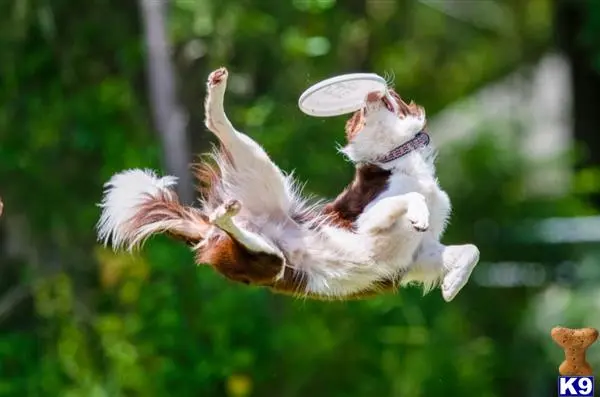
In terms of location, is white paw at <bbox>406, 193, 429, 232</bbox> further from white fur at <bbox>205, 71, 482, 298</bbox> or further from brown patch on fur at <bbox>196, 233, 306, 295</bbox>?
brown patch on fur at <bbox>196, 233, 306, 295</bbox>

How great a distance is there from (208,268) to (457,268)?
7.75 feet

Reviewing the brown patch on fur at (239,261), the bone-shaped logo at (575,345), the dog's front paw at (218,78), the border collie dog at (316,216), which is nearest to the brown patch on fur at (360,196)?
the border collie dog at (316,216)

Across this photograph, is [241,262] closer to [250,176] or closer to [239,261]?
[239,261]

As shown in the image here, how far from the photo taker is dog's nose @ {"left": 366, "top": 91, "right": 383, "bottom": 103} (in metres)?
1.48

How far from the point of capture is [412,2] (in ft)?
16.2

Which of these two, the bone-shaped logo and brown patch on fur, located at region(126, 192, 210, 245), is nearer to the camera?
brown patch on fur, located at region(126, 192, 210, 245)

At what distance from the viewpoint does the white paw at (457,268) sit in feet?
4.87

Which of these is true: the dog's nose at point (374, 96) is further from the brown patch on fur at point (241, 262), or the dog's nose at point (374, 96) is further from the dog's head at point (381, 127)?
the brown patch on fur at point (241, 262)

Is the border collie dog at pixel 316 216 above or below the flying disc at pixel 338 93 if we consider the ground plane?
below

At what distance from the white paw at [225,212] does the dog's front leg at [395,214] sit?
7.4 inches

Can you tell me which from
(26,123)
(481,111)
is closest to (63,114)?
(26,123)

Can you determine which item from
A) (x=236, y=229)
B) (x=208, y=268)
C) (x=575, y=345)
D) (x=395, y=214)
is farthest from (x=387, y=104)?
(x=208, y=268)

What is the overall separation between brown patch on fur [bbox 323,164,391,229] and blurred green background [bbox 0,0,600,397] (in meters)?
1.84

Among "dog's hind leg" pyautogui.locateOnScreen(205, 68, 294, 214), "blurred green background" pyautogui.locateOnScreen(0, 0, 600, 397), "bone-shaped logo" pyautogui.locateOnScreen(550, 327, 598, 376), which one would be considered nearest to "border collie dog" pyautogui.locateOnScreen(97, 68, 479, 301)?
"dog's hind leg" pyautogui.locateOnScreen(205, 68, 294, 214)
